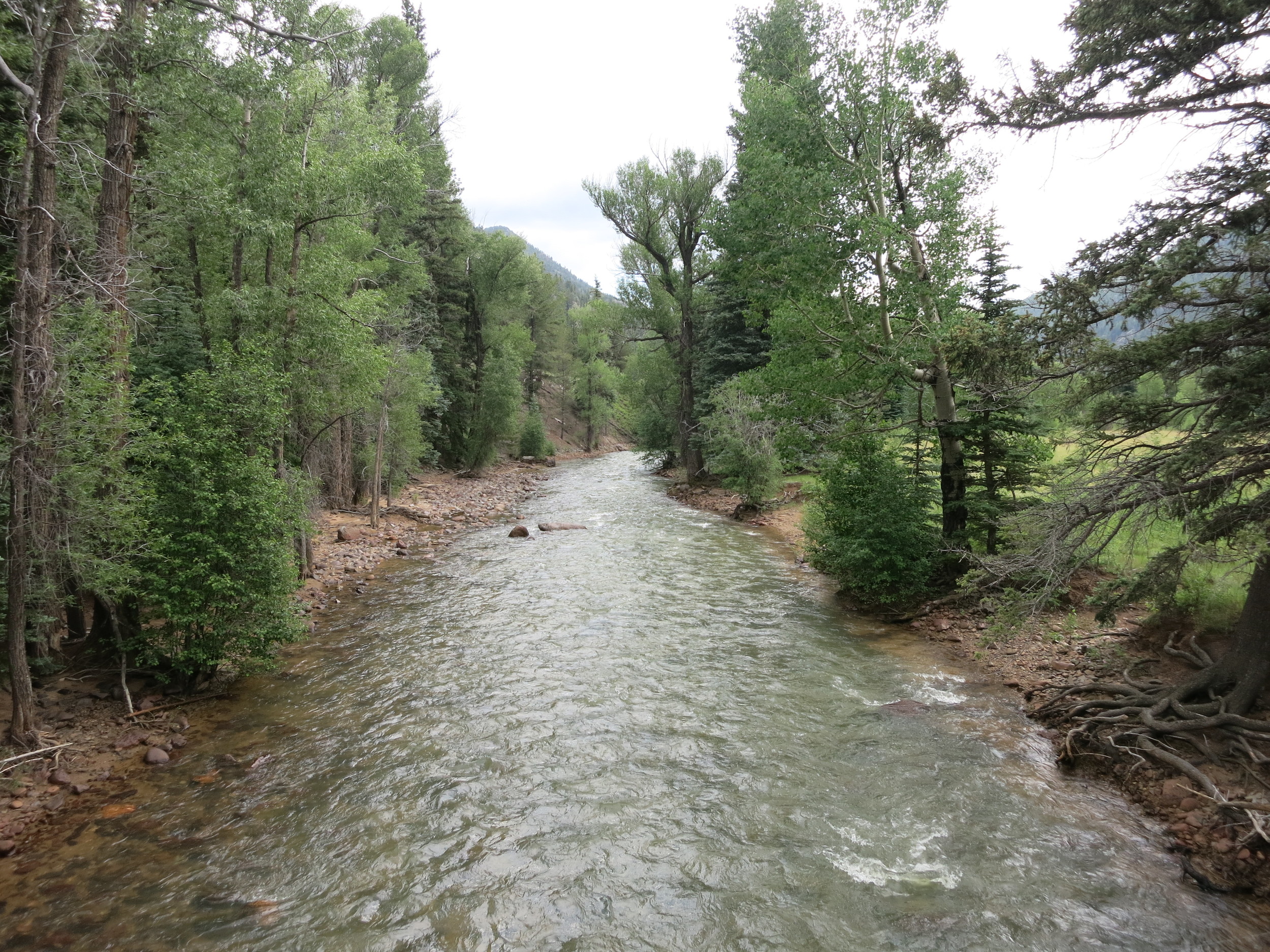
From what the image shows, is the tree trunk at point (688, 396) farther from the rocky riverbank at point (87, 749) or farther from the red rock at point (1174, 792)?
the red rock at point (1174, 792)

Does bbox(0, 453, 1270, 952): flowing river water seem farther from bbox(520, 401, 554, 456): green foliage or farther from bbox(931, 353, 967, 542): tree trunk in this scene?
bbox(520, 401, 554, 456): green foliage

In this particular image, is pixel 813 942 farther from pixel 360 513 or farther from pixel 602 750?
pixel 360 513

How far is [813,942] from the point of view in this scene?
481 cm

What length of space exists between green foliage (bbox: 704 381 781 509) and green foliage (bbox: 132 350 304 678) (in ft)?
57.3

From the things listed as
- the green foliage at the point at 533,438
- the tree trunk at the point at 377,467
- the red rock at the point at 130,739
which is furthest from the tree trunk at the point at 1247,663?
the green foliage at the point at 533,438

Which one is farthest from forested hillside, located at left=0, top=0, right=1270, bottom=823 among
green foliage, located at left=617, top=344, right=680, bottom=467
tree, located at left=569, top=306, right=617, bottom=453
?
tree, located at left=569, top=306, right=617, bottom=453

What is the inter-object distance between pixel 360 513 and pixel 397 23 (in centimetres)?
2048

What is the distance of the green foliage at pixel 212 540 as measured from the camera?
8.19 m

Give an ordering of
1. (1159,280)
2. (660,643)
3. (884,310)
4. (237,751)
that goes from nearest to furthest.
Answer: (1159,280) < (237,751) < (660,643) < (884,310)

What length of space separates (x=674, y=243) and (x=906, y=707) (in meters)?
29.0

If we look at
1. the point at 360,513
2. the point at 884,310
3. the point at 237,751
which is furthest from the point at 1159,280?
the point at 360,513

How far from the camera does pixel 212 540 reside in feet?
27.4

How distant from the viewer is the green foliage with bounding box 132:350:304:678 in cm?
819

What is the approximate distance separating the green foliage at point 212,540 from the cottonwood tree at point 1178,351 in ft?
31.3
